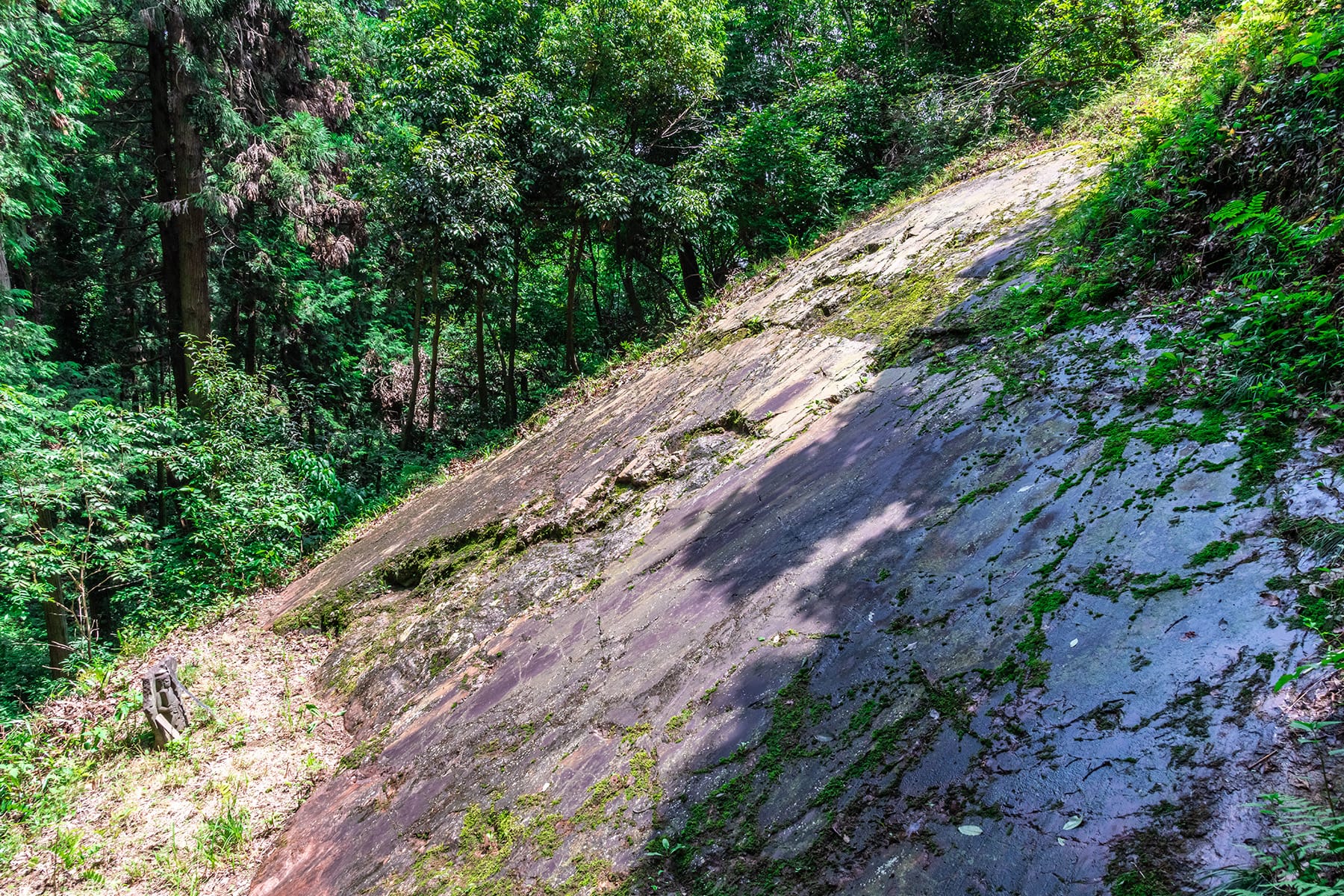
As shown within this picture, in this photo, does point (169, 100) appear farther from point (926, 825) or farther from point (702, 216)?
point (926, 825)

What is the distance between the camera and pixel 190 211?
35.6ft

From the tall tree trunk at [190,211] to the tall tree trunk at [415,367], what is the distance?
349 centimetres

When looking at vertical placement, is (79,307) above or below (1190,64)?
above

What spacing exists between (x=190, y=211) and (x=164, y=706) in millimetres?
8519

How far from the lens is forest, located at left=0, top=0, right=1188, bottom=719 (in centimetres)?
902

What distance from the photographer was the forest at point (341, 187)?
902cm

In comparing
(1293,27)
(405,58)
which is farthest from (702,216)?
(1293,27)

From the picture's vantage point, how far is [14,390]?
7684 mm

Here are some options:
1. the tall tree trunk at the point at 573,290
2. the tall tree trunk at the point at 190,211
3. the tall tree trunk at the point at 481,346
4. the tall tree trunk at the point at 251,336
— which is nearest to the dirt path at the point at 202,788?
the tall tree trunk at the point at 190,211

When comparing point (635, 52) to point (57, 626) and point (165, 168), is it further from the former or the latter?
point (57, 626)

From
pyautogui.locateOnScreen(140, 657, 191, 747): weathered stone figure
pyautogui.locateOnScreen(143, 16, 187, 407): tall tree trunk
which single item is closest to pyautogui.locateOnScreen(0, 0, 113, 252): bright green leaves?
pyautogui.locateOnScreen(143, 16, 187, 407): tall tree trunk

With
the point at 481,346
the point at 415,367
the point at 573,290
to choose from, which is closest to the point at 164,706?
the point at 415,367

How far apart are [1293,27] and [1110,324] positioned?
204 centimetres

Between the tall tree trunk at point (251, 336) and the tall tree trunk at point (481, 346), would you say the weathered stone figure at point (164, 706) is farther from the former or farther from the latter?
the tall tree trunk at point (251, 336)
